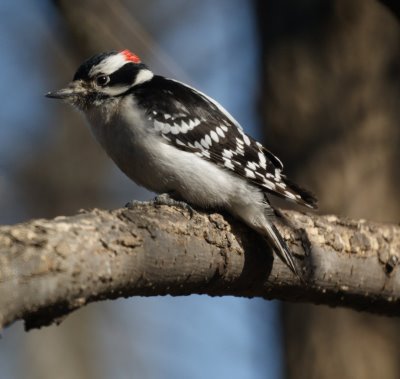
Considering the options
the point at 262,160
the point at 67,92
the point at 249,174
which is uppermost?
the point at 67,92

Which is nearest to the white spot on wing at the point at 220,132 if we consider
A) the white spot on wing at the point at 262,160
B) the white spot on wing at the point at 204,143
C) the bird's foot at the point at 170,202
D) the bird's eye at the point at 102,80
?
the white spot on wing at the point at 204,143

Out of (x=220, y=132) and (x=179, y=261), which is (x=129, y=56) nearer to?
(x=220, y=132)

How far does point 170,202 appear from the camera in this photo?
174 inches

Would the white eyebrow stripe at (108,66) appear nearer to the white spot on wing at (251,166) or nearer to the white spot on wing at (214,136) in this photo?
the white spot on wing at (214,136)

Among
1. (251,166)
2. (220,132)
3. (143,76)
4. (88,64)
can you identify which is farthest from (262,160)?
(88,64)

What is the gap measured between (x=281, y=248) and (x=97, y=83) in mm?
1660

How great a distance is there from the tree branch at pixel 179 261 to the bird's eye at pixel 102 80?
127 centimetres

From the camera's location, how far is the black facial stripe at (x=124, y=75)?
5.18 meters

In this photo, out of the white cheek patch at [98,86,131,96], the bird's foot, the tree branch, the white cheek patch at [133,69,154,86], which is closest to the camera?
the tree branch

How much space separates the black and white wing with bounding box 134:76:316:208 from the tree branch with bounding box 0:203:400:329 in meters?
0.21

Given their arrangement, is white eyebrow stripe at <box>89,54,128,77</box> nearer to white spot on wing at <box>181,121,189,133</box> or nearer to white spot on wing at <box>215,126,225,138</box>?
white spot on wing at <box>181,121,189,133</box>

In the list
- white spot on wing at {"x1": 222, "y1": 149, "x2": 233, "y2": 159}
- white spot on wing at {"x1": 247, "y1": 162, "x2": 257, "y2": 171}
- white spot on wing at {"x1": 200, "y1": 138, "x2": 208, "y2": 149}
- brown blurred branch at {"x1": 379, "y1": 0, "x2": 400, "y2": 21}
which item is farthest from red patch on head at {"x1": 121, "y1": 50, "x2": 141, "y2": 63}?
brown blurred branch at {"x1": 379, "y1": 0, "x2": 400, "y2": 21}

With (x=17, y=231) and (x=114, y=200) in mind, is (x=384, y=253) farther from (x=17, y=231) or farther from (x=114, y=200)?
(x=114, y=200)

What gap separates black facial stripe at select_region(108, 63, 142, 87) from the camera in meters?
5.18
